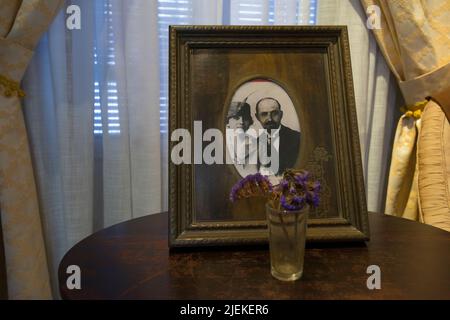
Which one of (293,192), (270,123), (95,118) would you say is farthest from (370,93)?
(95,118)

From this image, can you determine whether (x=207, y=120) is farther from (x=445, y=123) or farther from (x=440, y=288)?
(x=445, y=123)

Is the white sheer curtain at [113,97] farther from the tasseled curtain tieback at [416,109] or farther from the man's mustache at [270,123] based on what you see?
the man's mustache at [270,123]

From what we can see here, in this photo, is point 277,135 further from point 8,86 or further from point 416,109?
point 8,86

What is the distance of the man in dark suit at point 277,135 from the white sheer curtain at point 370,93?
1.85 ft

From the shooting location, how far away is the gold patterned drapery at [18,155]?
110 centimetres

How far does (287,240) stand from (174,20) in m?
0.88

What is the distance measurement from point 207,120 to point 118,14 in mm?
596

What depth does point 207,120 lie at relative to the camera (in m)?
0.85

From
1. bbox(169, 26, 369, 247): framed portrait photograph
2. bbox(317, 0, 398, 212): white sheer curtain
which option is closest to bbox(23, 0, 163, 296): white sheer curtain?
bbox(169, 26, 369, 247): framed portrait photograph

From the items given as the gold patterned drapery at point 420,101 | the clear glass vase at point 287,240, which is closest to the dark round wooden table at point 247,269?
the clear glass vase at point 287,240

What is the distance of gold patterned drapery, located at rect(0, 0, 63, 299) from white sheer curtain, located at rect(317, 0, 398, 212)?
3.00 ft

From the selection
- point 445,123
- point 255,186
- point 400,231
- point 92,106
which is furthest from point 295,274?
point 92,106

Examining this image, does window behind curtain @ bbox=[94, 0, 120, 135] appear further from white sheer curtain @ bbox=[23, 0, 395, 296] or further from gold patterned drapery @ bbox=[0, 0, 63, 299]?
gold patterned drapery @ bbox=[0, 0, 63, 299]

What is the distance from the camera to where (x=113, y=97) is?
1262 millimetres
